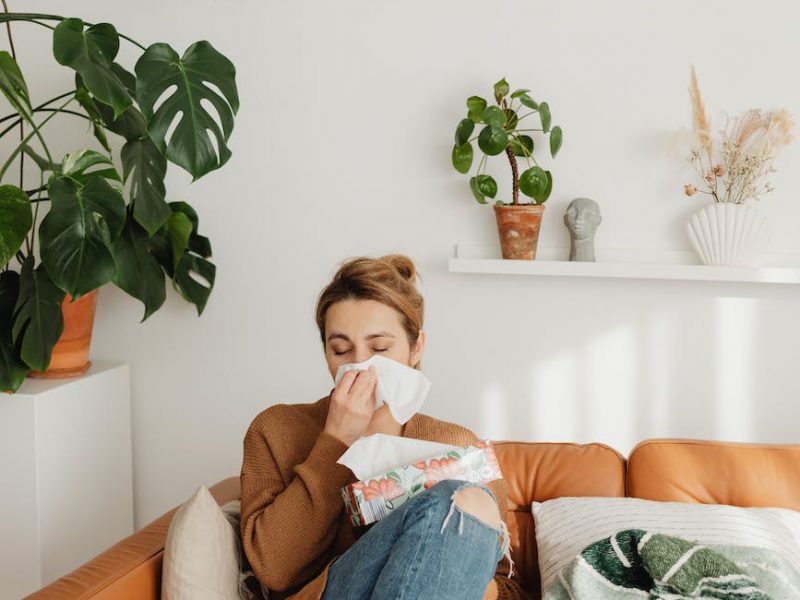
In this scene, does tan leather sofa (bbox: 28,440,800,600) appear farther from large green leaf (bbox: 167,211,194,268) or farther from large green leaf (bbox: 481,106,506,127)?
large green leaf (bbox: 481,106,506,127)

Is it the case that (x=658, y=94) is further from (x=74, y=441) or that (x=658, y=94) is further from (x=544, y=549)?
(x=74, y=441)

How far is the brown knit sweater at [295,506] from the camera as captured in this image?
1.51 metres

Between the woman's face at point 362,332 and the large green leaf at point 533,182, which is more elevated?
the large green leaf at point 533,182

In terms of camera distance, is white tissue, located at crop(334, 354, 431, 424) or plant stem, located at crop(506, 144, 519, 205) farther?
plant stem, located at crop(506, 144, 519, 205)

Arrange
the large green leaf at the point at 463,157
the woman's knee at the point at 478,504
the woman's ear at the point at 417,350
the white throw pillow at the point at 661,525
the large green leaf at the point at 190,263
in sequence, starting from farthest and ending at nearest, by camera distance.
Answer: the large green leaf at the point at 190,263
the large green leaf at the point at 463,157
the woman's ear at the point at 417,350
the white throw pillow at the point at 661,525
the woman's knee at the point at 478,504

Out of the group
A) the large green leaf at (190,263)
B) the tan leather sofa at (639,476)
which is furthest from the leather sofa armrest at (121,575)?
the large green leaf at (190,263)

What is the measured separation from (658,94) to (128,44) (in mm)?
1595

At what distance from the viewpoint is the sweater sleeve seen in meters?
1.51

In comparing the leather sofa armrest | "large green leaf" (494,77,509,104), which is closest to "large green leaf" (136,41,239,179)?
"large green leaf" (494,77,509,104)

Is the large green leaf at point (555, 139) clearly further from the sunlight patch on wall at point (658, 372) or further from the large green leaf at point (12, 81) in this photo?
the large green leaf at point (12, 81)

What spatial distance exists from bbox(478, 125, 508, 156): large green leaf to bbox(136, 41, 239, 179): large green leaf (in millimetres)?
646

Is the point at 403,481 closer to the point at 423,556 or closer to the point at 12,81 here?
the point at 423,556

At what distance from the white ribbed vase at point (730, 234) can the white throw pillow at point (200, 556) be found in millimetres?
1395

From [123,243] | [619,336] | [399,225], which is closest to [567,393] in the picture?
[619,336]
